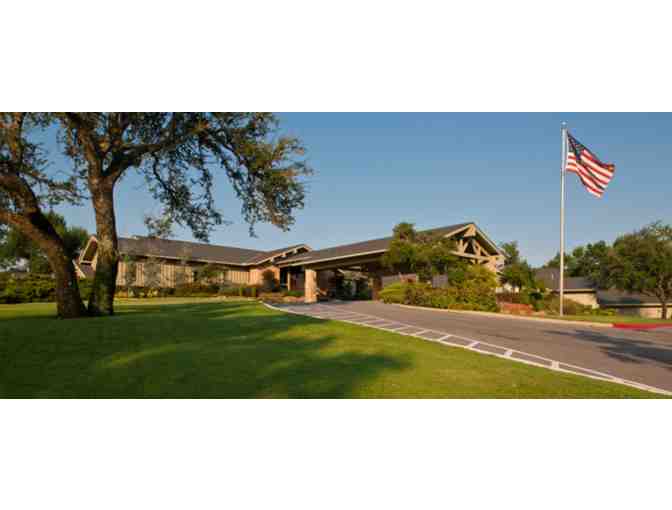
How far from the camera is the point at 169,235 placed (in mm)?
13086

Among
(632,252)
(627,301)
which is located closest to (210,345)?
(632,252)

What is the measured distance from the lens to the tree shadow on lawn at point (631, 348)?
6.86m

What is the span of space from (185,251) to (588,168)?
26.0m

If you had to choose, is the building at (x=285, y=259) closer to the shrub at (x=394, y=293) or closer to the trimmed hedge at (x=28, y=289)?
the shrub at (x=394, y=293)

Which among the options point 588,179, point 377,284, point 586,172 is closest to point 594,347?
point 588,179

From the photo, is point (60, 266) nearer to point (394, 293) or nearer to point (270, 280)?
point (394, 293)

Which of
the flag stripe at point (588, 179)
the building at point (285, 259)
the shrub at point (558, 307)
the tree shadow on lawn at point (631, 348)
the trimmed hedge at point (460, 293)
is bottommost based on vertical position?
the shrub at point (558, 307)

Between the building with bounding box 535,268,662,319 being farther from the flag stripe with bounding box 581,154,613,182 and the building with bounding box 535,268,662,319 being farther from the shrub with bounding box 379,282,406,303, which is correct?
the flag stripe with bounding box 581,154,613,182

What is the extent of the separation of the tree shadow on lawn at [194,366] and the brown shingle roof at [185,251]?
20.1m

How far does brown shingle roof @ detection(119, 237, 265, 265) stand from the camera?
91.8ft

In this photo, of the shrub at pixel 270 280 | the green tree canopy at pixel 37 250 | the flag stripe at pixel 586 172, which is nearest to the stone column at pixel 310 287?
the shrub at pixel 270 280

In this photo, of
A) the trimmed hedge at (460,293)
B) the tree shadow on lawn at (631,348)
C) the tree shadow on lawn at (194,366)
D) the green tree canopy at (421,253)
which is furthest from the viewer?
the green tree canopy at (421,253)

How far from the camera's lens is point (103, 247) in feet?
35.9
